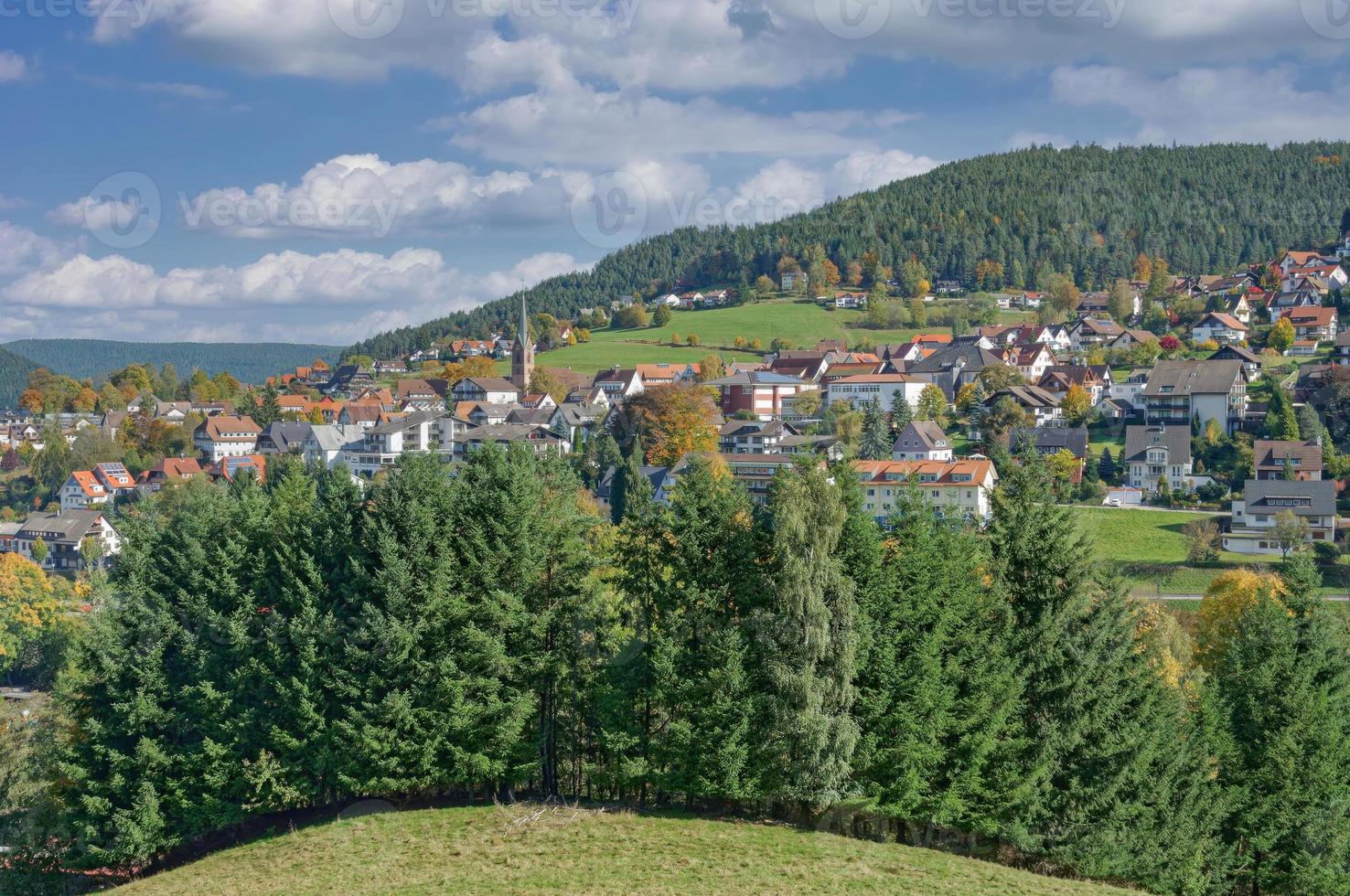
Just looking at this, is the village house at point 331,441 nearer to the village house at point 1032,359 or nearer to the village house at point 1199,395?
the village house at point 1032,359

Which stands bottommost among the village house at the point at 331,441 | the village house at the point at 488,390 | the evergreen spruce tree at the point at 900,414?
the village house at the point at 331,441

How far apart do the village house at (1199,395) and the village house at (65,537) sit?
7566 cm

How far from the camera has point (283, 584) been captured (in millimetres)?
26562

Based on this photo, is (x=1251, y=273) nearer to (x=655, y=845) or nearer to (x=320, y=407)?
(x=320, y=407)

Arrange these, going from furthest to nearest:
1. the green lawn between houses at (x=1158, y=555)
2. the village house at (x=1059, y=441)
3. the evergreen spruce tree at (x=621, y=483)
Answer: the village house at (x=1059, y=441) → the evergreen spruce tree at (x=621, y=483) → the green lawn between houses at (x=1158, y=555)

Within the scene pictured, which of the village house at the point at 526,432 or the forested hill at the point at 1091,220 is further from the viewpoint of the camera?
the forested hill at the point at 1091,220

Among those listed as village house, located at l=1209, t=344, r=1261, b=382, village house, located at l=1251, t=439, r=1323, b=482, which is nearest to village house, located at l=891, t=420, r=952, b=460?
village house, located at l=1251, t=439, r=1323, b=482

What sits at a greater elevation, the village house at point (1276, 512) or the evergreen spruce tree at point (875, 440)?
the evergreen spruce tree at point (875, 440)

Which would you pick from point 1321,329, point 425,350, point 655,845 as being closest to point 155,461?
point 425,350

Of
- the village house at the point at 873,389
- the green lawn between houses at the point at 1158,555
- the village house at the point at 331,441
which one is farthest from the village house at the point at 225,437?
the green lawn between houses at the point at 1158,555

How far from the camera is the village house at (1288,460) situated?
64.5 metres

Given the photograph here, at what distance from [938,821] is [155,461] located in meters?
96.7

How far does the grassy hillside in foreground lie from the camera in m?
19.5

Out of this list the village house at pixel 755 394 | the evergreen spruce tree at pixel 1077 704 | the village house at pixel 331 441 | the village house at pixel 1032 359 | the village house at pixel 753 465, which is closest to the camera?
the evergreen spruce tree at pixel 1077 704
